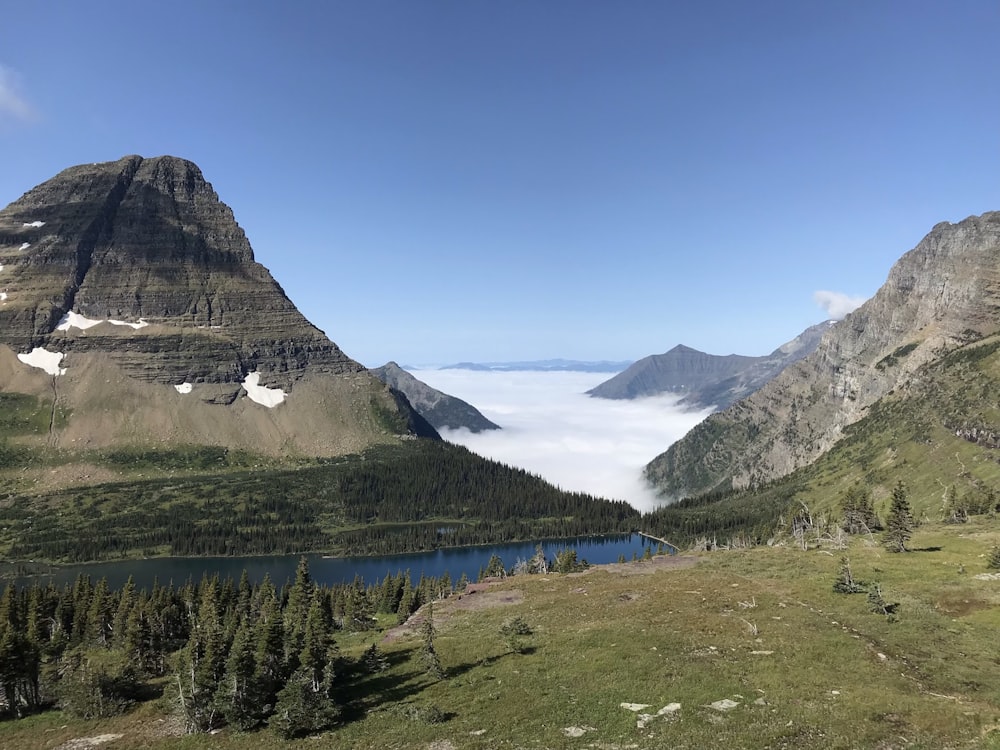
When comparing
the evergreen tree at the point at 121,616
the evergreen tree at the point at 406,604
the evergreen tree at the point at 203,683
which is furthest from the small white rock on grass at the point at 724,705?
the evergreen tree at the point at 121,616

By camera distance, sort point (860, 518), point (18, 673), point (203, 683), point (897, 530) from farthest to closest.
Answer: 1. point (860, 518)
2. point (897, 530)
3. point (18, 673)
4. point (203, 683)

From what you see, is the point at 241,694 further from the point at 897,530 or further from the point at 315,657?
the point at 897,530

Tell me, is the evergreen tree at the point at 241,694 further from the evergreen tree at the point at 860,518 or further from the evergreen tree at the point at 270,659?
the evergreen tree at the point at 860,518

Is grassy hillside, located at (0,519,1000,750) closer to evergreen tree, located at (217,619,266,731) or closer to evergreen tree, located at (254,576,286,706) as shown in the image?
evergreen tree, located at (217,619,266,731)

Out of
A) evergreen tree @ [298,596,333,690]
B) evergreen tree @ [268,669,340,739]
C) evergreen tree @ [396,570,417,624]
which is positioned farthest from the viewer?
evergreen tree @ [396,570,417,624]

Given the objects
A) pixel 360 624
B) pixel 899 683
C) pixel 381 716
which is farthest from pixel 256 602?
pixel 899 683

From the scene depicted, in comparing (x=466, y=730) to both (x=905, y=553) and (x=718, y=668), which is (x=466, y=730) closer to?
(x=718, y=668)

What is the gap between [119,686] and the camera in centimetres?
5991

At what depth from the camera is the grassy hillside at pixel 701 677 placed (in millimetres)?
36688

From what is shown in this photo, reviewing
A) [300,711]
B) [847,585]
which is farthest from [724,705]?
[847,585]

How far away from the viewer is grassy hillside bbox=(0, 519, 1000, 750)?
36.7 m

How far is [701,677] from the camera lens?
45688 mm

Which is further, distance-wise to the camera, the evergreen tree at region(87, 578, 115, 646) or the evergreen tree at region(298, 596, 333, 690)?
the evergreen tree at region(87, 578, 115, 646)

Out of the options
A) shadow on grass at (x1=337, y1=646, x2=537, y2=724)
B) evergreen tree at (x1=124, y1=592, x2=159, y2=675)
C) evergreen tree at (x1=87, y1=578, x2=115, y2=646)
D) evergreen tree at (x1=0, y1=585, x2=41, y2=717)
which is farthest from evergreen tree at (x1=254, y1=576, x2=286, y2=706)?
evergreen tree at (x1=87, y1=578, x2=115, y2=646)
